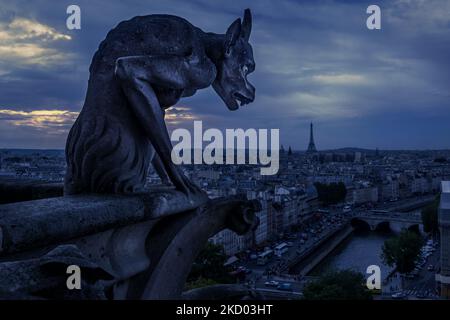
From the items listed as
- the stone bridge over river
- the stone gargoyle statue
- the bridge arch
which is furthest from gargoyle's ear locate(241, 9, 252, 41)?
the bridge arch

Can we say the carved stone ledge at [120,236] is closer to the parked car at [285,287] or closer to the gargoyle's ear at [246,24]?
the gargoyle's ear at [246,24]

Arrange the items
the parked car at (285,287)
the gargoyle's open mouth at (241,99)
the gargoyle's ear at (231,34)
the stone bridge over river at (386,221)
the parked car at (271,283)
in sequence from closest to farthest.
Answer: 1. the gargoyle's ear at (231,34)
2. the gargoyle's open mouth at (241,99)
3. the parked car at (285,287)
4. the parked car at (271,283)
5. the stone bridge over river at (386,221)

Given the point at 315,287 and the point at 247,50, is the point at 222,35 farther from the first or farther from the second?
the point at 315,287

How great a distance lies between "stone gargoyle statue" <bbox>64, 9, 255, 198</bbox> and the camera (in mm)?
1722

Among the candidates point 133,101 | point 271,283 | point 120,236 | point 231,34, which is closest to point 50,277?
point 120,236

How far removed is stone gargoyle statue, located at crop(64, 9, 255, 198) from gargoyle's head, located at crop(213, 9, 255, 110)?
4.7 inches

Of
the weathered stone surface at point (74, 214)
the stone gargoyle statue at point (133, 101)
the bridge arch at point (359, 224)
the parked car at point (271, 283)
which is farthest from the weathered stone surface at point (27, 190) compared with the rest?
the bridge arch at point (359, 224)

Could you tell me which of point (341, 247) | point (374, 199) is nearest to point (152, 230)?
point (341, 247)

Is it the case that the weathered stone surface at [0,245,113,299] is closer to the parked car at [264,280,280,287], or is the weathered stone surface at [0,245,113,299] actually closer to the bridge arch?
the parked car at [264,280,280,287]

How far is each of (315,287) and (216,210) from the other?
1109 centimetres

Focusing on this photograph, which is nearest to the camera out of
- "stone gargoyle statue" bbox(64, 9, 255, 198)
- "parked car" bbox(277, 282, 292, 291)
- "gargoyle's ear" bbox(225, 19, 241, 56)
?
"stone gargoyle statue" bbox(64, 9, 255, 198)

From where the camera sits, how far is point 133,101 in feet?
5.67

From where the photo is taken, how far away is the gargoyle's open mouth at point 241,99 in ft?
6.95

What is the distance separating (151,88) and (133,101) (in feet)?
0.25
